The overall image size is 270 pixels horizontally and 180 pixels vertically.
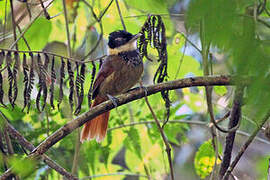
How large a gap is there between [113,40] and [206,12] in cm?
232

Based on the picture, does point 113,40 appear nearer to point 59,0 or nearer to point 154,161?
point 59,0


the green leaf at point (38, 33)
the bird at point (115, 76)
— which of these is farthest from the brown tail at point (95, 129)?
the green leaf at point (38, 33)

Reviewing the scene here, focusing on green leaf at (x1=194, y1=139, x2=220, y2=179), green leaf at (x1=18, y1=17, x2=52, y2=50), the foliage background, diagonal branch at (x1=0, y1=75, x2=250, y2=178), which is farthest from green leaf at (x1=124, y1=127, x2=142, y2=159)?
diagonal branch at (x1=0, y1=75, x2=250, y2=178)

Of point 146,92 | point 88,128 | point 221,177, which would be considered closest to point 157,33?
point 146,92

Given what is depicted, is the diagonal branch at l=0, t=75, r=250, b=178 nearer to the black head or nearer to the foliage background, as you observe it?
the foliage background

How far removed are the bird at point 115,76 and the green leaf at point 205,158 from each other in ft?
2.20

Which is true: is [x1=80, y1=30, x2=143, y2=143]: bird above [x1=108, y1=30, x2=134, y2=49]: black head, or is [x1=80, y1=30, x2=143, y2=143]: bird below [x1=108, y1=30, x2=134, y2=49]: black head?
below

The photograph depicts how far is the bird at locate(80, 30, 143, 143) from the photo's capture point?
8.85 feet

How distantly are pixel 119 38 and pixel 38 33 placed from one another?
62 centimetres

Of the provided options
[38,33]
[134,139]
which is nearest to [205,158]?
[134,139]

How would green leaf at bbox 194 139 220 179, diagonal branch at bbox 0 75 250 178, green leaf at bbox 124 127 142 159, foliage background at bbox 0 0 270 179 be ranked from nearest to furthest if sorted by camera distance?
foliage background at bbox 0 0 270 179 < diagonal branch at bbox 0 75 250 178 < green leaf at bbox 194 139 220 179 < green leaf at bbox 124 127 142 159

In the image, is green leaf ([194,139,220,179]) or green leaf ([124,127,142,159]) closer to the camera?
green leaf ([194,139,220,179])

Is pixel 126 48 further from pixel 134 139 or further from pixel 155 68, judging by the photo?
pixel 134 139

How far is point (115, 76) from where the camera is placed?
9.00ft
